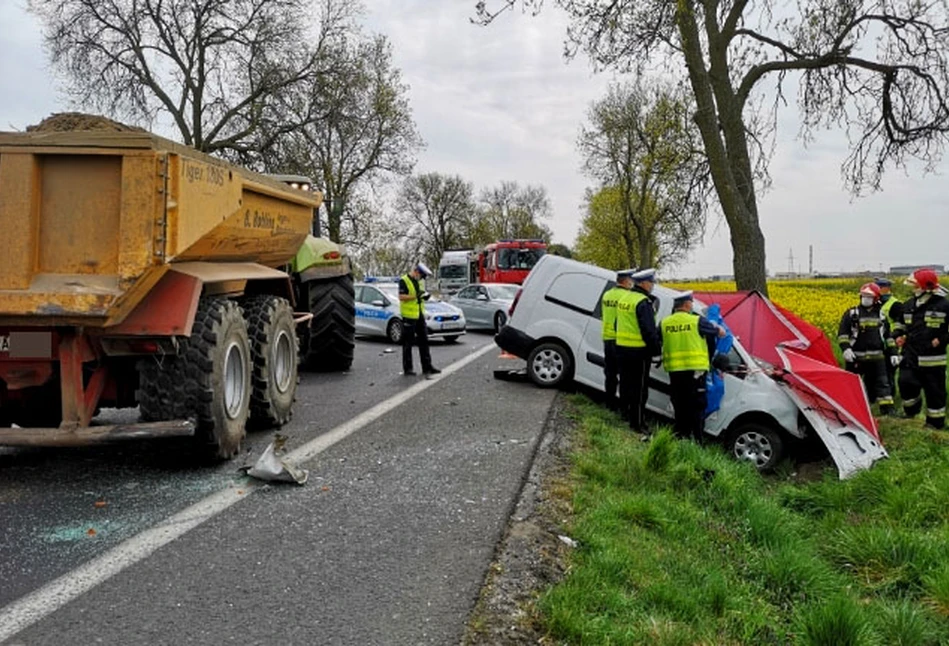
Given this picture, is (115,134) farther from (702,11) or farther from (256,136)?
(256,136)

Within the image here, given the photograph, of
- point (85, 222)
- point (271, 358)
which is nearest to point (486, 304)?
point (271, 358)

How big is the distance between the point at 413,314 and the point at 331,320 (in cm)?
114

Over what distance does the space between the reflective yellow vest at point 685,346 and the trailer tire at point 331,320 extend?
4689 millimetres

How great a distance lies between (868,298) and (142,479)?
917 centimetres

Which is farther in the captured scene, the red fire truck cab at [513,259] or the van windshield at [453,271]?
the van windshield at [453,271]

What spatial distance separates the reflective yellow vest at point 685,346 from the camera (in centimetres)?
793

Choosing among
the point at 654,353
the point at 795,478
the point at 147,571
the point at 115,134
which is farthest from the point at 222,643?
the point at 795,478

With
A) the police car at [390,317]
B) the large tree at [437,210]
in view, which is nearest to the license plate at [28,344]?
the police car at [390,317]

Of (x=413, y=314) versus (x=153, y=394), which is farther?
(x=413, y=314)

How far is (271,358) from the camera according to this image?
6.89 m

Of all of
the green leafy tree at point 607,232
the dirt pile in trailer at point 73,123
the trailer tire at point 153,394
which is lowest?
the trailer tire at point 153,394

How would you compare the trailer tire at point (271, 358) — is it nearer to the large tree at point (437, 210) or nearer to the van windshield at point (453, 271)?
the van windshield at point (453, 271)

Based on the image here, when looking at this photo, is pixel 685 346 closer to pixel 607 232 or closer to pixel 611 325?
pixel 611 325

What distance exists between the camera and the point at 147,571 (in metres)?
3.65
